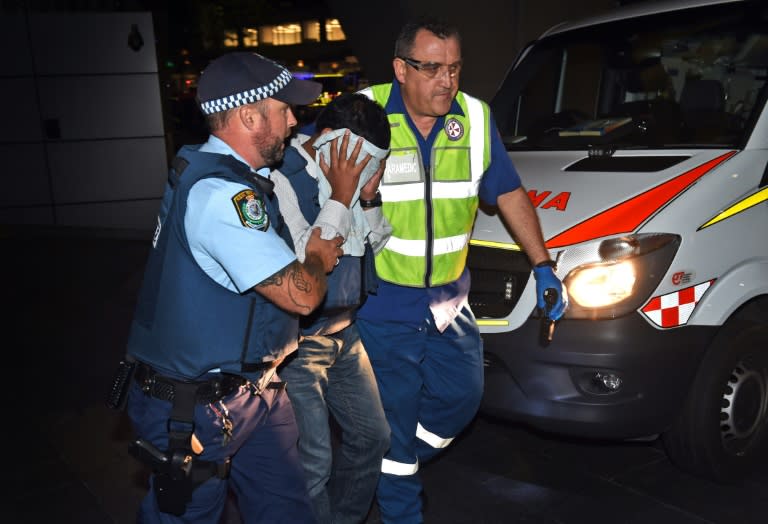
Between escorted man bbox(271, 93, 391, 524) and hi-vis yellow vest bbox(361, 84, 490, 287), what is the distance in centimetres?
17

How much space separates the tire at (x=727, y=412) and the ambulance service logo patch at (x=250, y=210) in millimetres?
2049

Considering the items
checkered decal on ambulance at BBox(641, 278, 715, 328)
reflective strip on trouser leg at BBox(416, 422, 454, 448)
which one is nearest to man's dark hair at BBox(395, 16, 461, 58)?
checkered decal on ambulance at BBox(641, 278, 715, 328)

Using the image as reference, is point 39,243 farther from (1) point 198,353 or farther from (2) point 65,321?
(1) point 198,353

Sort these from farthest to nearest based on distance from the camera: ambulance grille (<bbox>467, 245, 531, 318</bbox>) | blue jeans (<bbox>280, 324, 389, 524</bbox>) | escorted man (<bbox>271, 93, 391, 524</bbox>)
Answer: ambulance grille (<bbox>467, 245, 531, 318</bbox>) < blue jeans (<bbox>280, 324, 389, 524</bbox>) < escorted man (<bbox>271, 93, 391, 524</bbox>)

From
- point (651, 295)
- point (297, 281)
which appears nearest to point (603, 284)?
point (651, 295)

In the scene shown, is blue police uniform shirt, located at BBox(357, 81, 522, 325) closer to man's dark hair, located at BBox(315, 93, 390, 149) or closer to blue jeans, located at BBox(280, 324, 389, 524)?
blue jeans, located at BBox(280, 324, 389, 524)

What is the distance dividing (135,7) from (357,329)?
11.5 metres

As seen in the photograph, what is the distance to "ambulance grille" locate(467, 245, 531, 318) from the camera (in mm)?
3301

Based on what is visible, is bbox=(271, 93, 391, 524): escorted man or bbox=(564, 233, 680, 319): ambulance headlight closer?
bbox=(271, 93, 391, 524): escorted man

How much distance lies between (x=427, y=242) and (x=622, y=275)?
2.55 ft

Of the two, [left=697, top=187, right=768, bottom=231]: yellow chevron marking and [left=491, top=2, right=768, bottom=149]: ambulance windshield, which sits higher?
[left=491, top=2, right=768, bottom=149]: ambulance windshield

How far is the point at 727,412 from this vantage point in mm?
→ 3322

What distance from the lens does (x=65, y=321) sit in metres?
6.32

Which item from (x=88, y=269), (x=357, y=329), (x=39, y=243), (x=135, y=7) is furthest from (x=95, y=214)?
(x=357, y=329)
